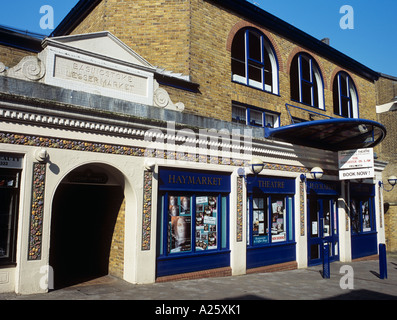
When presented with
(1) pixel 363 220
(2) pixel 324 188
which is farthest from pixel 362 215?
(2) pixel 324 188

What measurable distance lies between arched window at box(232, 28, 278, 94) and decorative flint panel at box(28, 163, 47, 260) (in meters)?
7.77

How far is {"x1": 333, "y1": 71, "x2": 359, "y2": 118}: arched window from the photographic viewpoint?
1709cm

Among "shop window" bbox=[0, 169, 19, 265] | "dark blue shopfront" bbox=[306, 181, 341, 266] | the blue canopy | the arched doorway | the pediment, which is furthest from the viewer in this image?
"dark blue shopfront" bbox=[306, 181, 341, 266]

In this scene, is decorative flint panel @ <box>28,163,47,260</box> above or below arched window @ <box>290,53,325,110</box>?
below

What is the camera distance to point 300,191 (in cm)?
1262

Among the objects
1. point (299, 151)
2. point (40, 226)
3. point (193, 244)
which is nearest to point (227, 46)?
point (299, 151)

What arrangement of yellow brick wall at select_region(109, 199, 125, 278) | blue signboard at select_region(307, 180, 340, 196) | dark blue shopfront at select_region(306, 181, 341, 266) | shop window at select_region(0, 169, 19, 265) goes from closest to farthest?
shop window at select_region(0, 169, 19, 265)
yellow brick wall at select_region(109, 199, 125, 278)
dark blue shopfront at select_region(306, 181, 341, 266)
blue signboard at select_region(307, 180, 340, 196)

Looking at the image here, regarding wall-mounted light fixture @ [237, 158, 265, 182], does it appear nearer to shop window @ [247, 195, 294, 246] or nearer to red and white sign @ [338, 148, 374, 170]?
shop window @ [247, 195, 294, 246]

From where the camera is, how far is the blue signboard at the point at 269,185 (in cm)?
1106

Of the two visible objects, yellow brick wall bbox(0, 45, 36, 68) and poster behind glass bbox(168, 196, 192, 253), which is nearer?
yellow brick wall bbox(0, 45, 36, 68)

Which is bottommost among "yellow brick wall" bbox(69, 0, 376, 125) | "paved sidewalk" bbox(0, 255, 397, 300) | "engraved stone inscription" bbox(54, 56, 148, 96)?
"paved sidewalk" bbox(0, 255, 397, 300)

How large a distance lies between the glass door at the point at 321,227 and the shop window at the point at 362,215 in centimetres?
136

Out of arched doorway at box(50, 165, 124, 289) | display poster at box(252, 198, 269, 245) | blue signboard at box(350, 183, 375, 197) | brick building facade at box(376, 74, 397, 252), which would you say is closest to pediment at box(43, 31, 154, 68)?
arched doorway at box(50, 165, 124, 289)

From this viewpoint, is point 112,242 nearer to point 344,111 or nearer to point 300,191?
point 300,191
